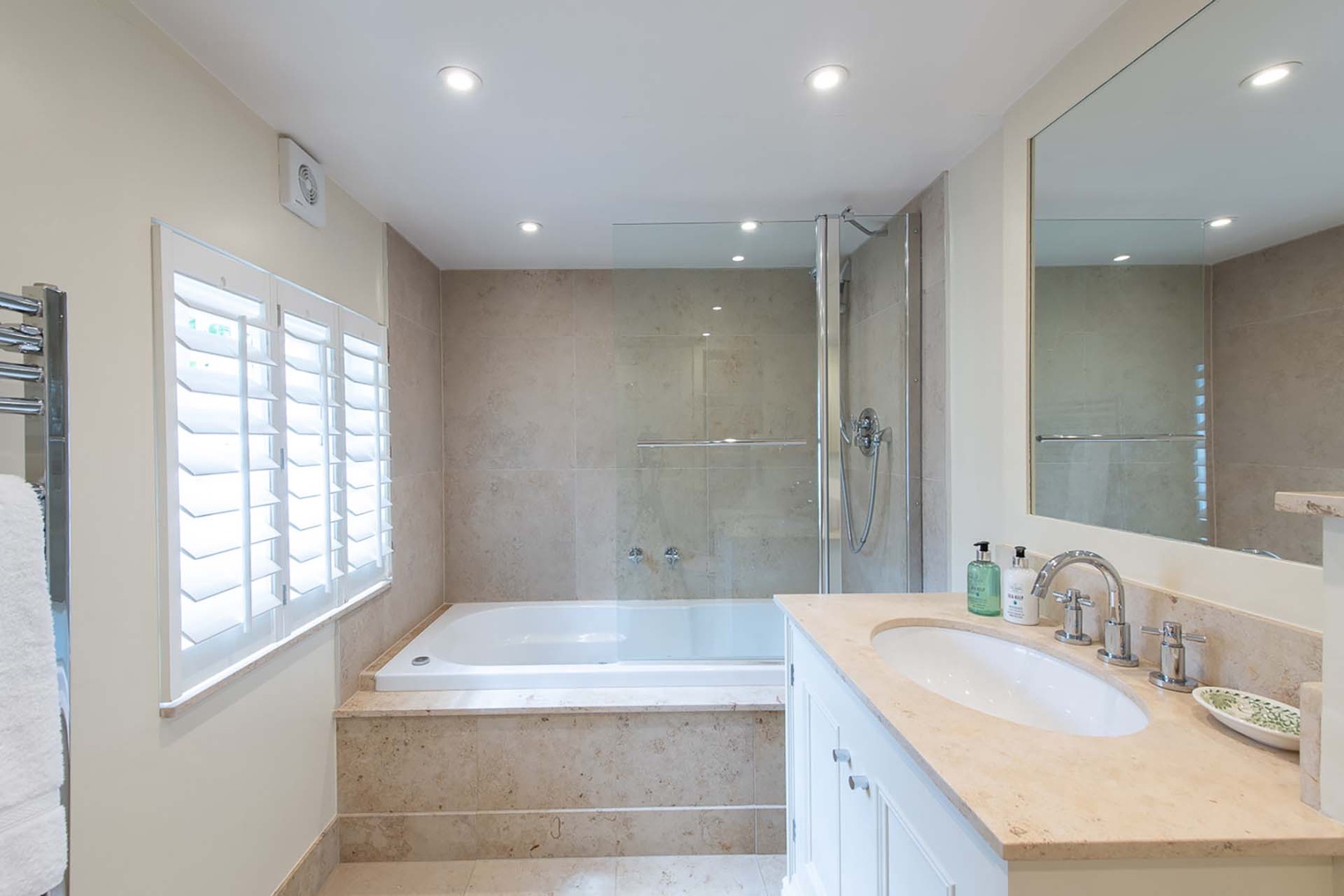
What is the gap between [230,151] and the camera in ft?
5.09

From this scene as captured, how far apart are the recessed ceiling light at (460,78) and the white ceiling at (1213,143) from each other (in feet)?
4.87

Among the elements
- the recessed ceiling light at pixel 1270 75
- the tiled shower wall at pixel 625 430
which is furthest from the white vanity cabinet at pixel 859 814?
the recessed ceiling light at pixel 1270 75

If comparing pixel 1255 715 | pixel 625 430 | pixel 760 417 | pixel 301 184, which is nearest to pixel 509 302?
pixel 625 430

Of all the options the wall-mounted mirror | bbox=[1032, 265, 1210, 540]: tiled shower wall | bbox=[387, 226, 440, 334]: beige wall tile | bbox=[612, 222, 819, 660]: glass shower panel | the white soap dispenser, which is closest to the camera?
the wall-mounted mirror

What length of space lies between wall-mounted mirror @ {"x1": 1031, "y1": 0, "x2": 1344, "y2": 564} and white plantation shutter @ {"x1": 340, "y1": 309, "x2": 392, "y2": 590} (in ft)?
7.28

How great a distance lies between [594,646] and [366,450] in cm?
161

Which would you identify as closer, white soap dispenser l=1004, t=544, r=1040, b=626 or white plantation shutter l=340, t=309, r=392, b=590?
white soap dispenser l=1004, t=544, r=1040, b=626

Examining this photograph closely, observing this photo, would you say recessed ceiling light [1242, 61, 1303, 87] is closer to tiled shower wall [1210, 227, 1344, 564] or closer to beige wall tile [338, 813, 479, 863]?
tiled shower wall [1210, 227, 1344, 564]

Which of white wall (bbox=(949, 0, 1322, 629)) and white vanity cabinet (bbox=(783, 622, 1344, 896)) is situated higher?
white wall (bbox=(949, 0, 1322, 629))

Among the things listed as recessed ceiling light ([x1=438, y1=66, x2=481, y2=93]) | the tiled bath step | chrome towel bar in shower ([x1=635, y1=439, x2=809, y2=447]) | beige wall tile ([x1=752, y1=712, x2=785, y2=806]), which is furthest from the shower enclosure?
recessed ceiling light ([x1=438, y1=66, x2=481, y2=93])

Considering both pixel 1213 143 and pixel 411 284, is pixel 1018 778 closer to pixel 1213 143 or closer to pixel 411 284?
pixel 1213 143

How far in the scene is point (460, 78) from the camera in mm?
1499

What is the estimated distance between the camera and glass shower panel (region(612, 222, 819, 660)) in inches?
96.9

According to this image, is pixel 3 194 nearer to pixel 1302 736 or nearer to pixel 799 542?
pixel 1302 736
